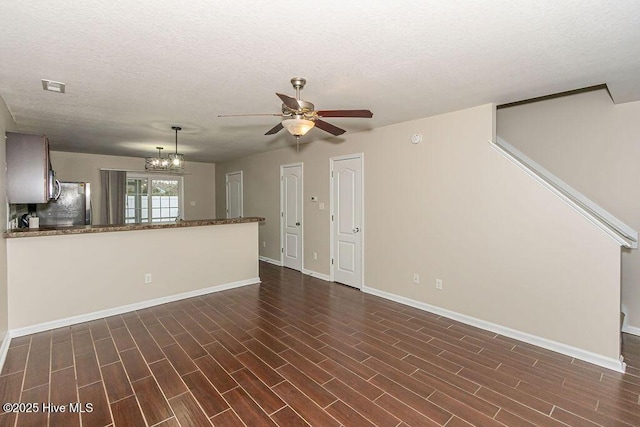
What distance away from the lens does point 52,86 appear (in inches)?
108

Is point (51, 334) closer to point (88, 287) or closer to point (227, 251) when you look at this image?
point (88, 287)

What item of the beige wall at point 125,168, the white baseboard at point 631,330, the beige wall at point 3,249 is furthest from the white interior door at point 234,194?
the white baseboard at point 631,330

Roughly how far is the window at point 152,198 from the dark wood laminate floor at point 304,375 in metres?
4.44

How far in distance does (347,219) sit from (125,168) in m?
5.65

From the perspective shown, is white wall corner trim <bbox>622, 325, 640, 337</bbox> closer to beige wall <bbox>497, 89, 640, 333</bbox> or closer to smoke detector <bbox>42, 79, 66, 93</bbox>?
beige wall <bbox>497, 89, 640, 333</bbox>

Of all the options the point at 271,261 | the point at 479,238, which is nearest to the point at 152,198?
the point at 271,261

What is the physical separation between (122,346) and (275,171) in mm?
4204

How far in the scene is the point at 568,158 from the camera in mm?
3623

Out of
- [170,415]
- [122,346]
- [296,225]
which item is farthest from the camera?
[296,225]

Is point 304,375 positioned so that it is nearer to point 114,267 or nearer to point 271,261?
point 114,267

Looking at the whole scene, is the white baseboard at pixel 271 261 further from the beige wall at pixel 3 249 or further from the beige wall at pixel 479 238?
the beige wall at pixel 3 249

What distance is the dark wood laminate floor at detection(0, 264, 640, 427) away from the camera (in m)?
2.03

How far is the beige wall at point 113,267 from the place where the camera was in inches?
128

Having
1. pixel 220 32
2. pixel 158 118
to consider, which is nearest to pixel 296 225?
pixel 158 118
